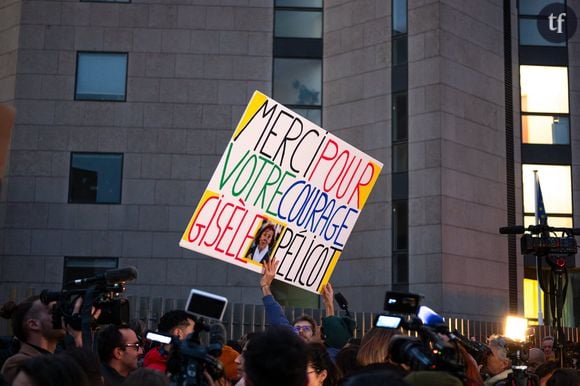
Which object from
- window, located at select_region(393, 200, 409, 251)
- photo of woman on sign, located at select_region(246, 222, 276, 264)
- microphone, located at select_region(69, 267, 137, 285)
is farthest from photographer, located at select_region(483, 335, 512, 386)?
window, located at select_region(393, 200, 409, 251)

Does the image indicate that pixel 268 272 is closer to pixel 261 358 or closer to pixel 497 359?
pixel 497 359

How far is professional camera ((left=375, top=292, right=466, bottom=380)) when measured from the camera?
157 inches

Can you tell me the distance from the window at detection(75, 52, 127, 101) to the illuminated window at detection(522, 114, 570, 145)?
11.9 meters

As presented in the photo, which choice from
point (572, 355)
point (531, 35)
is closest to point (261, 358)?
point (572, 355)

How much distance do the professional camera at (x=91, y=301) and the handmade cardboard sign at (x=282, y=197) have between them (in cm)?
356

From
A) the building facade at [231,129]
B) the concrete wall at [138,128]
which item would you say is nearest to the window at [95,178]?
the building facade at [231,129]

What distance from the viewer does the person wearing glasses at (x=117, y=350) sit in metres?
6.49

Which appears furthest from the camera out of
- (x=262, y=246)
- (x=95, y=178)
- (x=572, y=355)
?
(x=95, y=178)

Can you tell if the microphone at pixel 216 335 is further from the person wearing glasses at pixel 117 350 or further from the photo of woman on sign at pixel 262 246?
the photo of woman on sign at pixel 262 246

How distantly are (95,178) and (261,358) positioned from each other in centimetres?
2102

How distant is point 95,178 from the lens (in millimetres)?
24438

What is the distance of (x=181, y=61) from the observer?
24922mm

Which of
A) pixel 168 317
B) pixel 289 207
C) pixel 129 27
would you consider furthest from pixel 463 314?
pixel 168 317

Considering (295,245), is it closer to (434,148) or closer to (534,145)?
(434,148)
